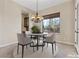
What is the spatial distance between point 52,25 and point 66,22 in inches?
60.5

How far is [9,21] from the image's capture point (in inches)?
213

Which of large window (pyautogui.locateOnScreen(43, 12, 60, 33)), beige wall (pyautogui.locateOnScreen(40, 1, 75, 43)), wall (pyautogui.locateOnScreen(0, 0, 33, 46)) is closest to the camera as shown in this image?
wall (pyautogui.locateOnScreen(0, 0, 33, 46))

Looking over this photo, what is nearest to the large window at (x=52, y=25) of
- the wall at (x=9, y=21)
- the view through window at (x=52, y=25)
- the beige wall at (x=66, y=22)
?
the view through window at (x=52, y=25)

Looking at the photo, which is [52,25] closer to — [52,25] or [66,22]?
[52,25]

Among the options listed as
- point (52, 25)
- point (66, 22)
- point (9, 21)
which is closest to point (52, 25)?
point (52, 25)

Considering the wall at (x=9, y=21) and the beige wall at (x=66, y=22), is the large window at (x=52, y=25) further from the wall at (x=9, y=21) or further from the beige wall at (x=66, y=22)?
the wall at (x=9, y=21)

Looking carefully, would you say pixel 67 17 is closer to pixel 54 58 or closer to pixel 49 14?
pixel 49 14

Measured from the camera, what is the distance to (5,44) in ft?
16.5

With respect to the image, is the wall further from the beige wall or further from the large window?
the beige wall

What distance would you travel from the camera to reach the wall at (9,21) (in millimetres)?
4855

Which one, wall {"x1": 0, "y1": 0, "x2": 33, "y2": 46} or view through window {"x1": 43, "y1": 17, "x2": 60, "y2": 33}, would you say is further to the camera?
view through window {"x1": 43, "y1": 17, "x2": 60, "y2": 33}

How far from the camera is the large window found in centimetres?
668

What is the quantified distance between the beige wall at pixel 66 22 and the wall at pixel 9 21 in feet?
10.2

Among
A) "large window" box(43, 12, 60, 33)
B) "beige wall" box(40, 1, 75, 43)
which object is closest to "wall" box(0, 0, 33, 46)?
"large window" box(43, 12, 60, 33)
